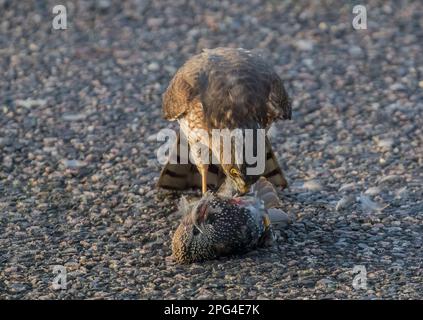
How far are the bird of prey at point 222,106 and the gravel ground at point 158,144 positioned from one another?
262mm

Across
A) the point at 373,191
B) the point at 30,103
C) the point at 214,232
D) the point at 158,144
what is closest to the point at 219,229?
the point at 214,232

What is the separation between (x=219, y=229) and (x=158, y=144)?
233 cm

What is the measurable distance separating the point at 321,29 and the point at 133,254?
16.4 feet

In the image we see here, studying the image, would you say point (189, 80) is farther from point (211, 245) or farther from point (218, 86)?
point (211, 245)

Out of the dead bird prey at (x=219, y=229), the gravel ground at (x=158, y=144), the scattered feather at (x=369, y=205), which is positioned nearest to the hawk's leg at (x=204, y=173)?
the gravel ground at (x=158, y=144)

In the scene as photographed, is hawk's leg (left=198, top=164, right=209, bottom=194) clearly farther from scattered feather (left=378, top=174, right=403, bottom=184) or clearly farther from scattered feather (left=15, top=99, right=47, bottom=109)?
scattered feather (left=15, top=99, right=47, bottom=109)

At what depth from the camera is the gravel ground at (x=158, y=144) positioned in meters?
7.00

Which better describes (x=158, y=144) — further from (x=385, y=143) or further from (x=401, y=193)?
(x=401, y=193)

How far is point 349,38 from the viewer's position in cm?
1137

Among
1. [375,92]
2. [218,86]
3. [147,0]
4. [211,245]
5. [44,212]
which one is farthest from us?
[147,0]

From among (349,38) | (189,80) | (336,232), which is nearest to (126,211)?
(189,80)

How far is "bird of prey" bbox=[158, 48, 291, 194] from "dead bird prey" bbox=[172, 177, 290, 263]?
0.51ft

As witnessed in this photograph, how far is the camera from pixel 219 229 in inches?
276

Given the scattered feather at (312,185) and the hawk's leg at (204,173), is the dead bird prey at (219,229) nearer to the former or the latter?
the hawk's leg at (204,173)
